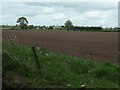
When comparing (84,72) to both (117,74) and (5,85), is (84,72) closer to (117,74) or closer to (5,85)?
(117,74)

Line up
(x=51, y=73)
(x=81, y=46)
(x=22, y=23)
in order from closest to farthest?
(x=51, y=73), (x=81, y=46), (x=22, y=23)

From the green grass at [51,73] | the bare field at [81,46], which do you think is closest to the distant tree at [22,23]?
the bare field at [81,46]

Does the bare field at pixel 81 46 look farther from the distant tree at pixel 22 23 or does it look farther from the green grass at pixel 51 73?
the distant tree at pixel 22 23

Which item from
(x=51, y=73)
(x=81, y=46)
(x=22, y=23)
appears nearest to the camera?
Result: (x=51, y=73)

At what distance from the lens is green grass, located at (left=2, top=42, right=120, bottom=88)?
8086 millimetres

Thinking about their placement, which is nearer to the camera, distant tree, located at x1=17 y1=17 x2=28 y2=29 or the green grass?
the green grass

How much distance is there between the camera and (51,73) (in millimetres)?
8820

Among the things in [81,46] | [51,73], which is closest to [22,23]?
[81,46]

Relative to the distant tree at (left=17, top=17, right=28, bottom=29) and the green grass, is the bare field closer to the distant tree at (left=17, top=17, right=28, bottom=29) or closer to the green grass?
the green grass

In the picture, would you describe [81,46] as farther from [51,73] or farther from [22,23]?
[22,23]

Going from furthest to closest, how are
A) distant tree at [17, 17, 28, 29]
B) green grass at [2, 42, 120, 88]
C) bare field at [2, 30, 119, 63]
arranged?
distant tree at [17, 17, 28, 29] → bare field at [2, 30, 119, 63] → green grass at [2, 42, 120, 88]

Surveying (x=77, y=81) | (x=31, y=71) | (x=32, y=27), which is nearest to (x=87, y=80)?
(x=77, y=81)

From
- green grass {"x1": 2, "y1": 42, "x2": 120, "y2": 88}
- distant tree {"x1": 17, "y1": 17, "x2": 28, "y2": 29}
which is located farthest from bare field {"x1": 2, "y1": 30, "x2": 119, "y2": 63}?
distant tree {"x1": 17, "y1": 17, "x2": 28, "y2": 29}

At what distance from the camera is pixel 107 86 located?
8.30 m
